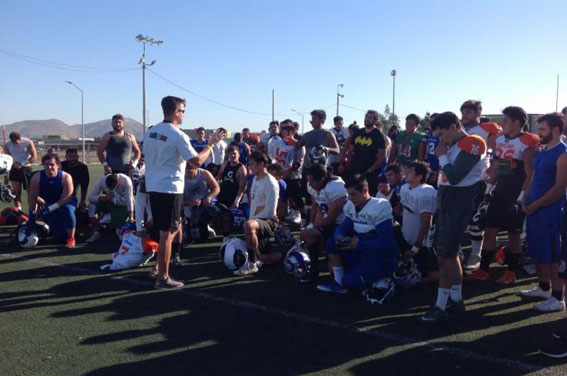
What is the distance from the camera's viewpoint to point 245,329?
4.08 m

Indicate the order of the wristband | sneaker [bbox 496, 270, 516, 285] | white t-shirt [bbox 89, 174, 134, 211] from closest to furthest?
sneaker [bbox 496, 270, 516, 285] < the wristband < white t-shirt [bbox 89, 174, 134, 211]

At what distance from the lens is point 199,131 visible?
37.6 ft

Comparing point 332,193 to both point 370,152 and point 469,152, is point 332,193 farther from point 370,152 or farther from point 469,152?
point 370,152

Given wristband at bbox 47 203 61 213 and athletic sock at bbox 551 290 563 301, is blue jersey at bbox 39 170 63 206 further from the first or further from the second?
athletic sock at bbox 551 290 563 301

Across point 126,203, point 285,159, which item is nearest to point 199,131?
point 285,159

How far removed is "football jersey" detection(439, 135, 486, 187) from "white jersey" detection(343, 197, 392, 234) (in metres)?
0.81

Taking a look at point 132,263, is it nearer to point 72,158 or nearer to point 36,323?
point 36,323

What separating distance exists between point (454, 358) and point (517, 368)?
16.6 inches

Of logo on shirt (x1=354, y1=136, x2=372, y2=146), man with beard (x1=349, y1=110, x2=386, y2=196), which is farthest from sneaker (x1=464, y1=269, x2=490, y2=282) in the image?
logo on shirt (x1=354, y1=136, x2=372, y2=146)

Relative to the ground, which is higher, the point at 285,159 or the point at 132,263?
the point at 285,159

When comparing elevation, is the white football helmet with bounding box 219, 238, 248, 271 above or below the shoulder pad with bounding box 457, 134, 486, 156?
below

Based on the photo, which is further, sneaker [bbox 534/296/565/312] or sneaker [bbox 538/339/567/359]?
sneaker [bbox 534/296/565/312]

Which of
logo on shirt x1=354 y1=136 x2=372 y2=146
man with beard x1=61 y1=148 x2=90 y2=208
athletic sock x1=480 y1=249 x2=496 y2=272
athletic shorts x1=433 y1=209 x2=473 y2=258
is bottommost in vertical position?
athletic sock x1=480 y1=249 x2=496 y2=272

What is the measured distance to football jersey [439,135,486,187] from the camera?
4.02 metres
